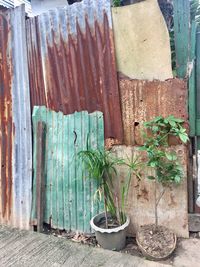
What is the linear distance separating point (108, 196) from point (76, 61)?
147cm

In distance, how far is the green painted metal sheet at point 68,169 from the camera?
2.74 metres

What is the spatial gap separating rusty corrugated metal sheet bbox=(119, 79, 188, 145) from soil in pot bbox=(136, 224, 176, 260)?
879 mm

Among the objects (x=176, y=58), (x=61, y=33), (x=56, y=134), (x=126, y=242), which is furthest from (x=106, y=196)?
(x=61, y=33)

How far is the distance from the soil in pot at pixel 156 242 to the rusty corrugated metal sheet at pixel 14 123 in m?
1.36

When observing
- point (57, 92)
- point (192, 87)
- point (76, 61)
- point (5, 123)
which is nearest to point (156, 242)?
point (192, 87)

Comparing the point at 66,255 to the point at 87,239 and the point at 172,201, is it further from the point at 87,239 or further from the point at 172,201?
the point at 172,201

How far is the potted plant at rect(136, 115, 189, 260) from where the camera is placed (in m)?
2.32

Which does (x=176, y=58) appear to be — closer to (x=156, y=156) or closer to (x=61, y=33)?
(x=156, y=156)

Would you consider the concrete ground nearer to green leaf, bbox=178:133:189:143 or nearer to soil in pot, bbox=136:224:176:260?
soil in pot, bbox=136:224:176:260

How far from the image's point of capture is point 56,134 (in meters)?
2.87

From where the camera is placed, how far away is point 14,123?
9.89 feet

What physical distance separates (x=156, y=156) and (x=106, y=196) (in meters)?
0.70

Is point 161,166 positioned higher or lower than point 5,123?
lower

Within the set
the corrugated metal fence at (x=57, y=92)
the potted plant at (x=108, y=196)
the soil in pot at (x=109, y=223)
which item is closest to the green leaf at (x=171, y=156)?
the potted plant at (x=108, y=196)
